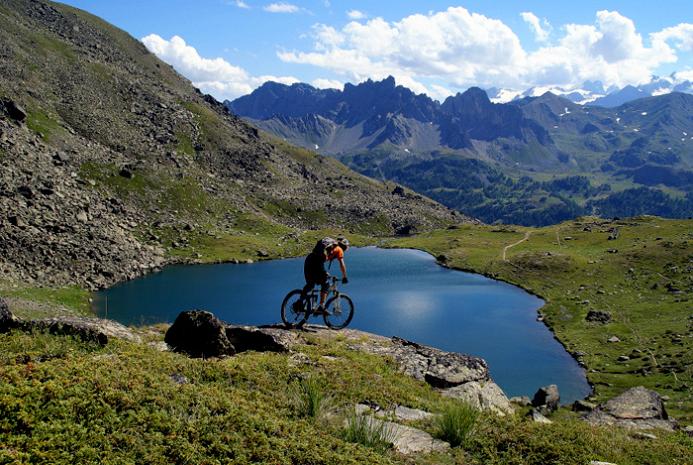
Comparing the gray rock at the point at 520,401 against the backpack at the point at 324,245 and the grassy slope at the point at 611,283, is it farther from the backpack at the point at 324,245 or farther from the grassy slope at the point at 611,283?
the grassy slope at the point at 611,283

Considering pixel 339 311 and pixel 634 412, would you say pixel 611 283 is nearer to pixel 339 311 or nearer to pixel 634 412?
pixel 634 412

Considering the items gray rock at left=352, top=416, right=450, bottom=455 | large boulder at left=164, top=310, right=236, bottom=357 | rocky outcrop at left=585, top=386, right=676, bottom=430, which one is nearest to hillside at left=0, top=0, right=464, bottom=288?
large boulder at left=164, top=310, right=236, bottom=357

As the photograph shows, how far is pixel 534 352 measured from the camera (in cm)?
7094

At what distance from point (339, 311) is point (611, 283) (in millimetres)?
93544

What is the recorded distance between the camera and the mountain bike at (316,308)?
2794 centimetres

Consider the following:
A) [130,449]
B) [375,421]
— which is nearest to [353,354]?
[375,421]

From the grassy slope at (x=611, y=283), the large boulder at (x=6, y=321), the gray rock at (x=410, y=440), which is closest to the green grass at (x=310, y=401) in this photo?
the gray rock at (x=410, y=440)

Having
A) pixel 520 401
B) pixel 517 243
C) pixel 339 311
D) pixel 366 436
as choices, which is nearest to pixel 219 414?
pixel 366 436

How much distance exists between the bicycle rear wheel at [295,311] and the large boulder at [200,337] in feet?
22.8

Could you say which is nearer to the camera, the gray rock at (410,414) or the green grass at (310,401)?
the green grass at (310,401)

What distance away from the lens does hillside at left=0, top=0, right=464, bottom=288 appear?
287 feet

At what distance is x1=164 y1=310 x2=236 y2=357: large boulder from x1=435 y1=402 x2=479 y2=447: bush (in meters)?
9.59

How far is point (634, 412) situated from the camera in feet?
92.9

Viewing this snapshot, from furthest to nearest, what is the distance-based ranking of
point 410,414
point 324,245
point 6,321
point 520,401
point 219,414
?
1. point 520,401
2. point 324,245
3. point 6,321
4. point 410,414
5. point 219,414
